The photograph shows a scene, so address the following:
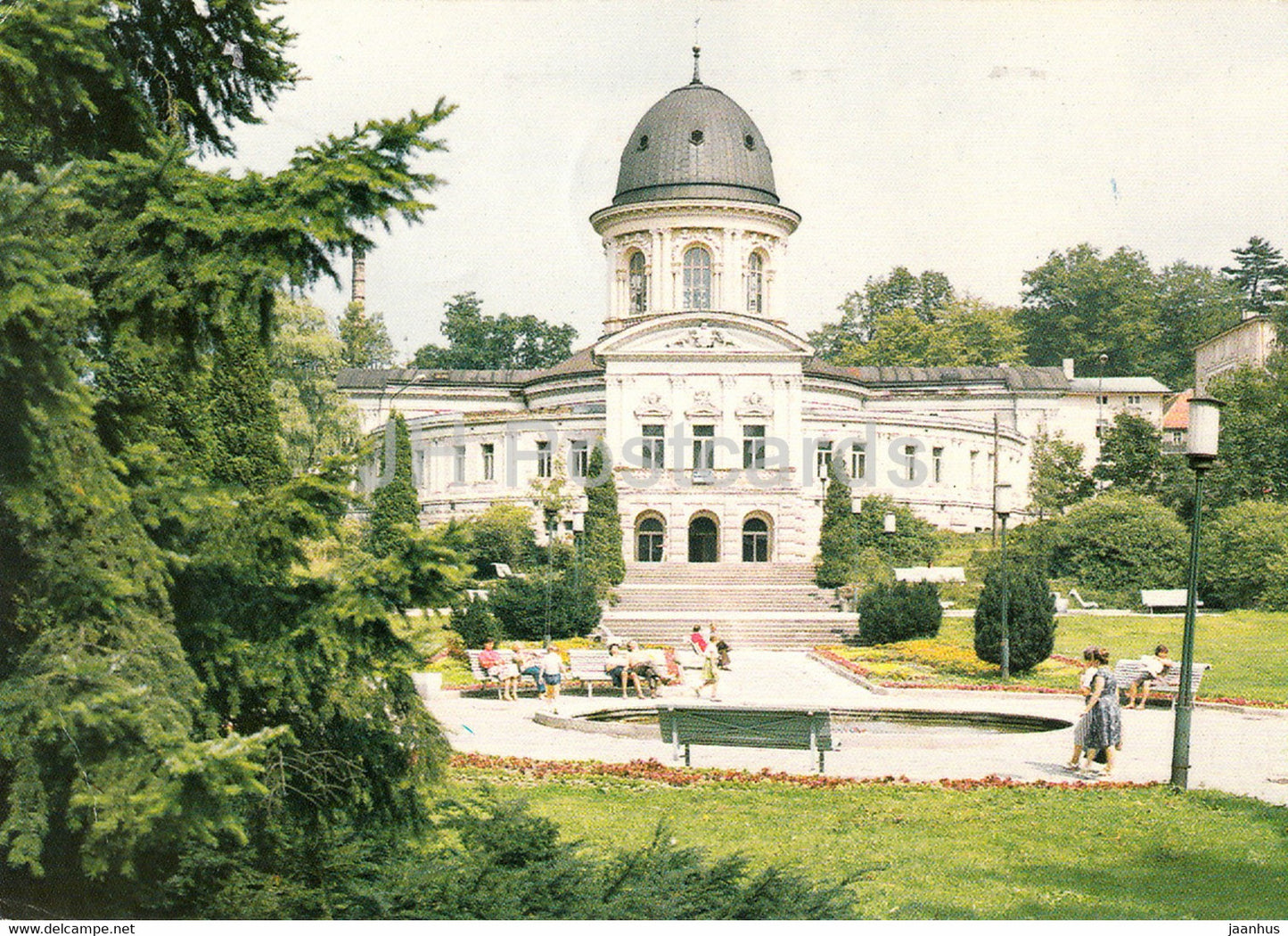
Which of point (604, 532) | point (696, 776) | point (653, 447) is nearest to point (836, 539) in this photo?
point (604, 532)

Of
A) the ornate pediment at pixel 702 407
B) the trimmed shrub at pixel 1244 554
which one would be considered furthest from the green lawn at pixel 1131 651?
the ornate pediment at pixel 702 407

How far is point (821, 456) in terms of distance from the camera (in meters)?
53.4

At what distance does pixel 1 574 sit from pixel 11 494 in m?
0.59

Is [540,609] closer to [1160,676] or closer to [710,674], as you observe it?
[710,674]

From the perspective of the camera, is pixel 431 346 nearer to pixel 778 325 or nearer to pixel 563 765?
pixel 778 325

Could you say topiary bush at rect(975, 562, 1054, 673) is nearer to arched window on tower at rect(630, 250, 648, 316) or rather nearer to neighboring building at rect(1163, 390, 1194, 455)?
neighboring building at rect(1163, 390, 1194, 455)

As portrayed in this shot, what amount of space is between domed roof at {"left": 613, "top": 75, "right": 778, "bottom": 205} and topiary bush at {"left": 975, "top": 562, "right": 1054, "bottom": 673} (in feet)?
113

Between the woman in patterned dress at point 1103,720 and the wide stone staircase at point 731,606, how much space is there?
627 inches

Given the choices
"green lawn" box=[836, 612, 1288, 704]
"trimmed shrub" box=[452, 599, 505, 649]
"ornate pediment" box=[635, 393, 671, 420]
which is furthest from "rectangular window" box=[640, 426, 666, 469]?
"trimmed shrub" box=[452, 599, 505, 649]

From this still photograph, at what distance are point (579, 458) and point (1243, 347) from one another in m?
25.6

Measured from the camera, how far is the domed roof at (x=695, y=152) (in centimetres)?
5672

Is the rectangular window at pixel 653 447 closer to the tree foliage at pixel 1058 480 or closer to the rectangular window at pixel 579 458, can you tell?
the rectangular window at pixel 579 458

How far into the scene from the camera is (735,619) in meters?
35.8

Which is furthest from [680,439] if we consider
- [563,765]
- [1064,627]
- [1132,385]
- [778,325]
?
[563,765]
